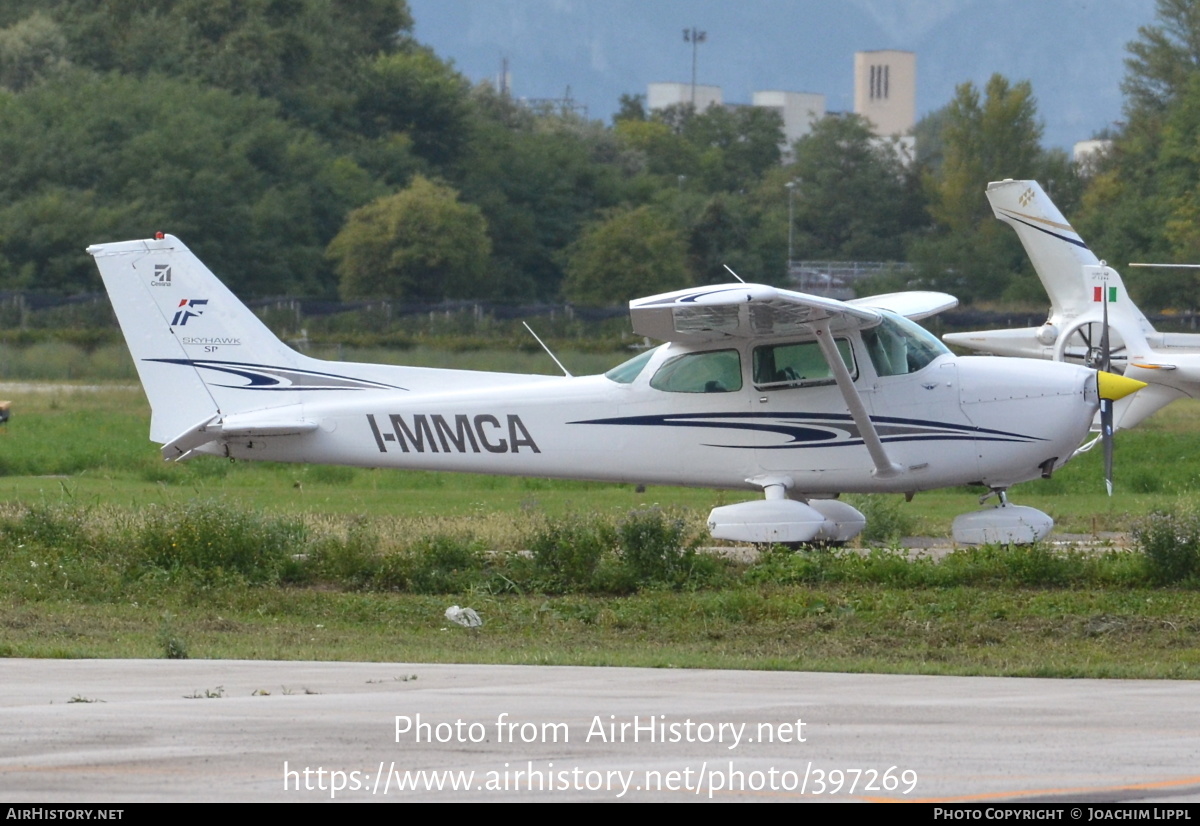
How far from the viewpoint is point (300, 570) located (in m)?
13.4

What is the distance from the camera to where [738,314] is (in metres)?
13.0

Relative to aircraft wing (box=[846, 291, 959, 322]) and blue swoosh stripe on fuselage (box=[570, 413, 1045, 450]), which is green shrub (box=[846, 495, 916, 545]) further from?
aircraft wing (box=[846, 291, 959, 322])

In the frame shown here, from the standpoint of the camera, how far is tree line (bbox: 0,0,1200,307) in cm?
5588

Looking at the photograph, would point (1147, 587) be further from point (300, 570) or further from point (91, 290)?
point (91, 290)

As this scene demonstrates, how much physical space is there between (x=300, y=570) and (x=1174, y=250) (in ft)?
145

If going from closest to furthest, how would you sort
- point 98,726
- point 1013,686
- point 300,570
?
1. point 98,726
2. point 1013,686
3. point 300,570

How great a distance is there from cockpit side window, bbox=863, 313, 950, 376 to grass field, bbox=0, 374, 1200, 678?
6.04 ft

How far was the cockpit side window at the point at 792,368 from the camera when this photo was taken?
14.1 metres

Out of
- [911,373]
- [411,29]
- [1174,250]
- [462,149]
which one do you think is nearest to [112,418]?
[911,373]

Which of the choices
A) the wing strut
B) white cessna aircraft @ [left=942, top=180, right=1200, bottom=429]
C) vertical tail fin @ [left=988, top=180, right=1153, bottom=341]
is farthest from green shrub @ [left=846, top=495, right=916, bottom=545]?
vertical tail fin @ [left=988, top=180, right=1153, bottom=341]

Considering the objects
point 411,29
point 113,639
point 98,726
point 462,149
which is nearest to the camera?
point 98,726

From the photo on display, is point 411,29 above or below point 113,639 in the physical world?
above

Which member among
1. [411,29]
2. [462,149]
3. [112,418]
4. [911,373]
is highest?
[411,29]

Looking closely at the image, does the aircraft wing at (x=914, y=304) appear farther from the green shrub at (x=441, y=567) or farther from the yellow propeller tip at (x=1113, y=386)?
the green shrub at (x=441, y=567)
